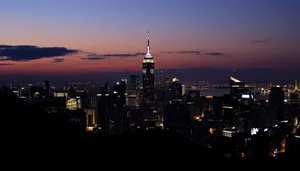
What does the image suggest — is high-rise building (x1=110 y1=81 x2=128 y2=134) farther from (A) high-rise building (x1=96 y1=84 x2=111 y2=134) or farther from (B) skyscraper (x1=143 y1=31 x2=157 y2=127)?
(B) skyscraper (x1=143 y1=31 x2=157 y2=127)

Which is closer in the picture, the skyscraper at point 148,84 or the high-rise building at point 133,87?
the skyscraper at point 148,84

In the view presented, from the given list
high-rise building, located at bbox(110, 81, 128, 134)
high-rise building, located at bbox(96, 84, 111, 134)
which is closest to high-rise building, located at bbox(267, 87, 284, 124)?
high-rise building, located at bbox(110, 81, 128, 134)

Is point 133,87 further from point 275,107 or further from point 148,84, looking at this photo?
point 275,107

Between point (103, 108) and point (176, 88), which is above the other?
point (176, 88)

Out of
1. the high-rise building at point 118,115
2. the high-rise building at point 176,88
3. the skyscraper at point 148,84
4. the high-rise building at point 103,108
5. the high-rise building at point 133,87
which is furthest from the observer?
the high-rise building at point 133,87

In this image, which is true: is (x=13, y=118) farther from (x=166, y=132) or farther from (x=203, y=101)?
(x=203, y=101)

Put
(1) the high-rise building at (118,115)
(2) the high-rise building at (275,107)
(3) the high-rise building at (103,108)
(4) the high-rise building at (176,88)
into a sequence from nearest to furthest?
(1) the high-rise building at (118,115), (3) the high-rise building at (103,108), (2) the high-rise building at (275,107), (4) the high-rise building at (176,88)

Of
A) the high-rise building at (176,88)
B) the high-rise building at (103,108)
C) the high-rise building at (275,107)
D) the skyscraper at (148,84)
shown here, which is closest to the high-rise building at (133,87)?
the skyscraper at (148,84)

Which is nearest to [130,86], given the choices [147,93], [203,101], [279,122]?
[147,93]

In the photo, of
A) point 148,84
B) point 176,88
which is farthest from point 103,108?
point 148,84

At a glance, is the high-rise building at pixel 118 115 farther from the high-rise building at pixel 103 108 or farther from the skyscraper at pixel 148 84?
the skyscraper at pixel 148 84

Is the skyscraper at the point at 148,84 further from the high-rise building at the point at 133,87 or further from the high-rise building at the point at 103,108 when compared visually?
the high-rise building at the point at 103,108
